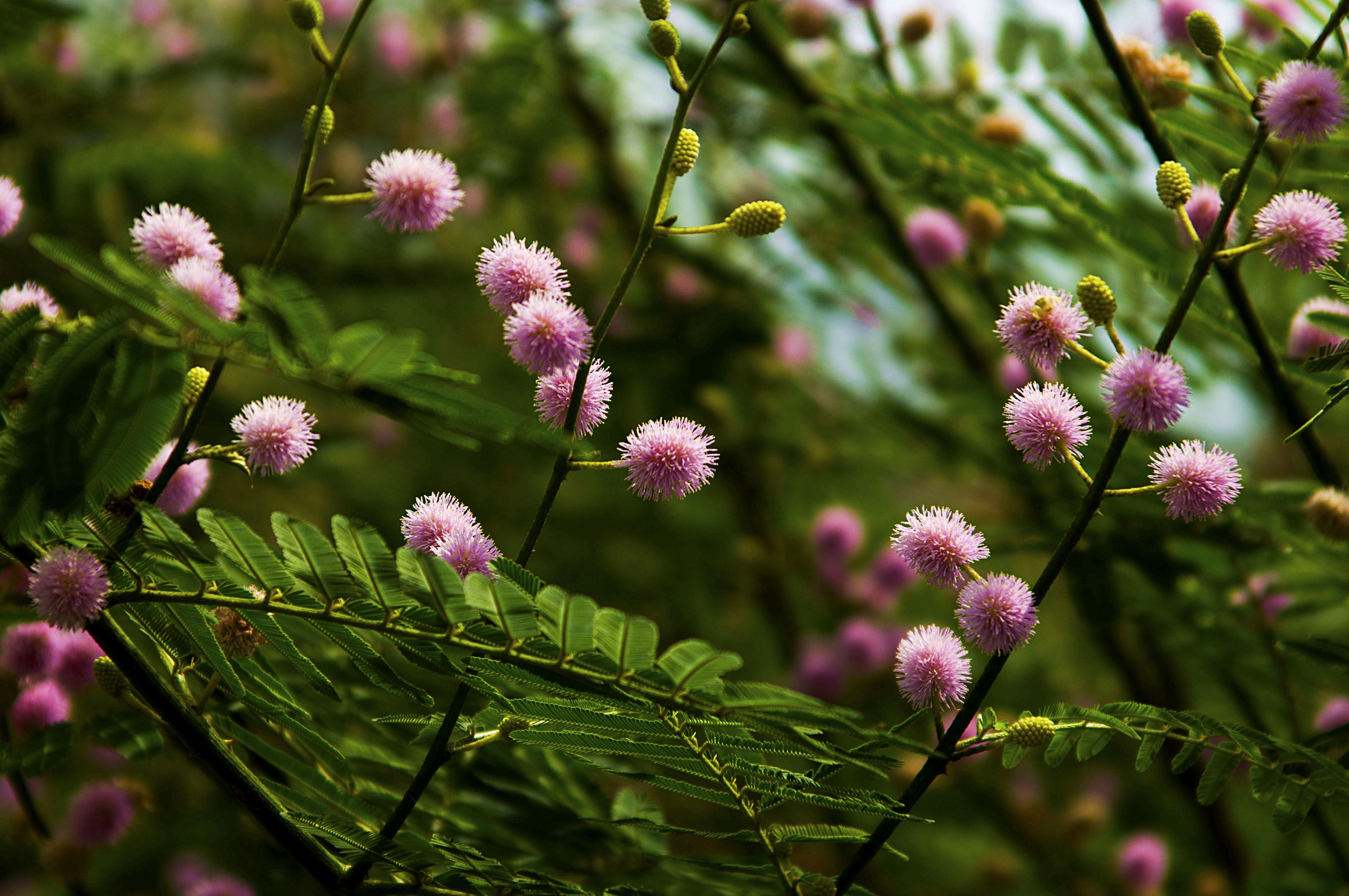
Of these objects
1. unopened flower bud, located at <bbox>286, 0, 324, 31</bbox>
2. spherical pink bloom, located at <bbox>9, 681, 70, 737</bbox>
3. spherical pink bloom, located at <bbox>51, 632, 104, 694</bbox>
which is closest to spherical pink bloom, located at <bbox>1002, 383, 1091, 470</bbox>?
unopened flower bud, located at <bbox>286, 0, 324, 31</bbox>

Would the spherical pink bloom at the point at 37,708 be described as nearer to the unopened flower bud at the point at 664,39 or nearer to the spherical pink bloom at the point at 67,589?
the spherical pink bloom at the point at 67,589

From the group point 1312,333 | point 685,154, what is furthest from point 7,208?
point 1312,333

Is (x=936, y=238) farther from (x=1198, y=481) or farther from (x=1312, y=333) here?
(x=1198, y=481)

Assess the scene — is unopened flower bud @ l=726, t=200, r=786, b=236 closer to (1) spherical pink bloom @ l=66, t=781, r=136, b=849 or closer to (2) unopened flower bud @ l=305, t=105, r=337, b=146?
(2) unopened flower bud @ l=305, t=105, r=337, b=146

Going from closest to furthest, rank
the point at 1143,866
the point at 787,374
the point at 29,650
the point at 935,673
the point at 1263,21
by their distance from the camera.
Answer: the point at 935,673 → the point at 29,650 → the point at 1263,21 → the point at 1143,866 → the point at 787,374

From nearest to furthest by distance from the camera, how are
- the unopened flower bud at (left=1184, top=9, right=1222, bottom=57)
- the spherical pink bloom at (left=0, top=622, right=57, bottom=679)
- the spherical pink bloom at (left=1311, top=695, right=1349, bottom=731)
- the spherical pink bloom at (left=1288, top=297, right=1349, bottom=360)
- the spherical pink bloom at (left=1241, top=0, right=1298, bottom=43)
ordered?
1. the unopened flower bud at (left=1184, top=9, right=1222, bottom=57)
2. the spherical pink bloom at (left=0, top=622, right=57, bottom=679)
3. the spherical pink bloom at (left=1288, top=297, right=1349, bottom=360)
4. the spherical pink bloom at (left=1311, top=695, right=1349, bottom=731)
5. the spherical pink bloom at (left=1241, top=0, right=1298, bottom=43)
